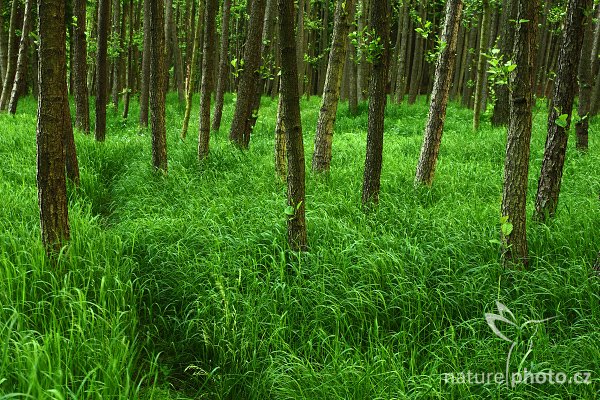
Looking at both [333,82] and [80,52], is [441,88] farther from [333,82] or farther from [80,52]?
[80,52]

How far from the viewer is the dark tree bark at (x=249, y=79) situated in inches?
307

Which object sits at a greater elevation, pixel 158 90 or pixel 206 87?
pixel 206 87

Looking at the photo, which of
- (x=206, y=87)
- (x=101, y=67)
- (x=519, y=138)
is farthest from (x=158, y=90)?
(x=519, y=138)

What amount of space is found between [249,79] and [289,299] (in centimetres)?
544

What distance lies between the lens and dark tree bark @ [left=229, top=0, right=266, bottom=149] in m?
7.79

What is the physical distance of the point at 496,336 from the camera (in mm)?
2969

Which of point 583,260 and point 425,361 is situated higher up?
point 583,260

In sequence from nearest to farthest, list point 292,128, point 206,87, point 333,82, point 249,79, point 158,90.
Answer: point 292,128
point 333,82
point 158,90
point 206,87
point 249,79

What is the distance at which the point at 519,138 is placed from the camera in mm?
3568

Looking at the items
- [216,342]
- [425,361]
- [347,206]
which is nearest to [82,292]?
[216,342]

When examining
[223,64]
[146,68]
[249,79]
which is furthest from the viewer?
[146,68]

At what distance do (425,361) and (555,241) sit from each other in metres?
1.83

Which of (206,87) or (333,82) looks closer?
(333,82)

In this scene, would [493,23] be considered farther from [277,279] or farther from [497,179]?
[277,279]
